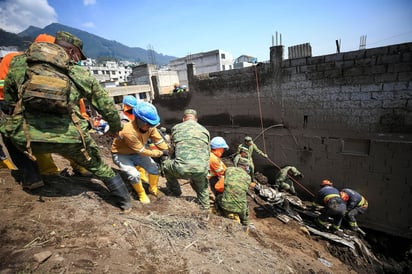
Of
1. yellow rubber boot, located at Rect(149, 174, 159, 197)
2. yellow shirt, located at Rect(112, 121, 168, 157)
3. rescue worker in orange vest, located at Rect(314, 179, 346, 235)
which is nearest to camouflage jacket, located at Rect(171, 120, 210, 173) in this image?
Answer: yellow shirt, located at Rect(112, 121, 168, 157)

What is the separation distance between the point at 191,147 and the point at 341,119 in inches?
163

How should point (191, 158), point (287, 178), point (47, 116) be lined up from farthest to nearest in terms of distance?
point (287, 178) < point (191, 158) < point (47, 116)

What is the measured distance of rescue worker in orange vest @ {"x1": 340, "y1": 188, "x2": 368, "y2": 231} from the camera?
4.42m

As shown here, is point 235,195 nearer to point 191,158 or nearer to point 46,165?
point 191,158

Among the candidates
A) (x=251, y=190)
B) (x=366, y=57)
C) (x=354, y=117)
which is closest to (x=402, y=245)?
(x=354, y=117)

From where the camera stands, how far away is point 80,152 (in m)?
2.01

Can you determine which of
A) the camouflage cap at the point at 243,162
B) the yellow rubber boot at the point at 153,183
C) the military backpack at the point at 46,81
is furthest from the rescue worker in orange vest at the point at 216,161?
the military backpack at the point at 46,81

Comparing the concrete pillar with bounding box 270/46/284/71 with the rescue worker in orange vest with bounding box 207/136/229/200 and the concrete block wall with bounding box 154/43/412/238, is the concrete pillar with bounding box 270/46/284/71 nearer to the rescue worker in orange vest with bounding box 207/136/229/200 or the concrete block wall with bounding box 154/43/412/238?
the concrete block wall with bounding box 154/43/412/238

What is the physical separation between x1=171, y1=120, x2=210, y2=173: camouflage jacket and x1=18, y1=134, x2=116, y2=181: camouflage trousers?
3.25 feet

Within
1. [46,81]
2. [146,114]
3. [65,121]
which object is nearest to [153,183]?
[146,114]

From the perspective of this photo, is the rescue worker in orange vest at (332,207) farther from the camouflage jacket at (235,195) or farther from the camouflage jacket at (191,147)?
the camouflage jacket at (191,147)

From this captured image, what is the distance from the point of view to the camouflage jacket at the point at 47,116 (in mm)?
1745

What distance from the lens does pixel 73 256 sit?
4.74 feet

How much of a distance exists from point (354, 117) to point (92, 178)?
18.9 ft
